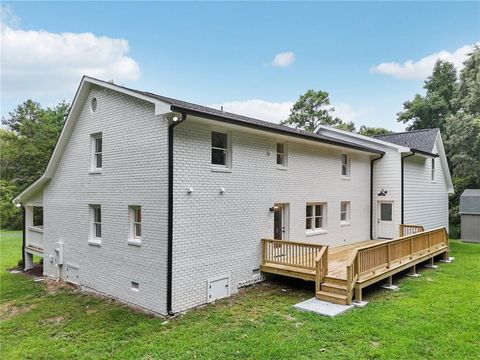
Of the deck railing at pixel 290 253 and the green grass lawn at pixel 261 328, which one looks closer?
the green grass lawn at pixel 261 328

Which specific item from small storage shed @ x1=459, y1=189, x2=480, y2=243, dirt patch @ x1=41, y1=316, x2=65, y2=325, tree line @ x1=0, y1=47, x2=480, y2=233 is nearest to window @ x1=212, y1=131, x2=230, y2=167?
dirt patch @ x1=41, y1=316, x2=65, y2=325

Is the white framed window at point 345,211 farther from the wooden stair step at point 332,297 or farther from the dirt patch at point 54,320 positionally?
the dirt patch at point 54,320

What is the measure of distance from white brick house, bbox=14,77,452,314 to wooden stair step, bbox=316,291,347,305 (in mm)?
2221

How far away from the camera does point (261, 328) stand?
674 centimetres

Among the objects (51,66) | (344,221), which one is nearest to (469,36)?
(344,221)

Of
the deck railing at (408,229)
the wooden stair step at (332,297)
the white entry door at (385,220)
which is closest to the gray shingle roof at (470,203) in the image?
the deck railing at (408,229)

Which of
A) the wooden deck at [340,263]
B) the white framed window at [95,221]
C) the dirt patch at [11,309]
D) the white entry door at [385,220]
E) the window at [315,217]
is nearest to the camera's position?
the wooden deck at [340,263]

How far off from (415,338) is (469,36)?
25.7 metres

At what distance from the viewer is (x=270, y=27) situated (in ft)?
66.7

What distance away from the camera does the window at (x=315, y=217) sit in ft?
41.1

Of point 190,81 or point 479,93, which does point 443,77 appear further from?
point 190,81

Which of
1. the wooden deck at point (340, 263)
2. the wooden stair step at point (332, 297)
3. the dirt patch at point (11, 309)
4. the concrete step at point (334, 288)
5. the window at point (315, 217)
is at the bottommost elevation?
the dirt patch at point (11, 309)

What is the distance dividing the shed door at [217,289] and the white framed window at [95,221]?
4.53 meters

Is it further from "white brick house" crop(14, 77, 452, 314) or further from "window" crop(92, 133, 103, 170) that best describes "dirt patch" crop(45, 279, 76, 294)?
"window" crop(92, 133, 103, 170)
